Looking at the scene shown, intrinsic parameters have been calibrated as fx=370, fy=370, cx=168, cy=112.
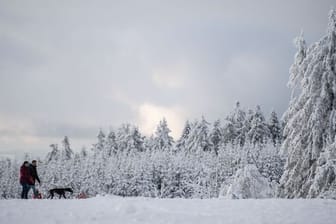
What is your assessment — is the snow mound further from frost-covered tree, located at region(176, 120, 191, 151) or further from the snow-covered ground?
frost-covered tree, located at region(176, 120, 191, 151)

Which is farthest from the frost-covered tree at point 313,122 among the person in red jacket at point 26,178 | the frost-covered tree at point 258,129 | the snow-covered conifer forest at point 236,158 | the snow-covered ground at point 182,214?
the frost-covered tree at point 258,129

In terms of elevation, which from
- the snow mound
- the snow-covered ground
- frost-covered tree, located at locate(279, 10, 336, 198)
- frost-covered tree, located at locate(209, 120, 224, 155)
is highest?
frost-covered tree, located at locate(209, 120, 224, 155)

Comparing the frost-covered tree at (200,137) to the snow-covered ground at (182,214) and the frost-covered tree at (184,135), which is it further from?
the snow-covered ground at (182,214)

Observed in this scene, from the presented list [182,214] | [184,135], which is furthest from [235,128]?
[182,214]

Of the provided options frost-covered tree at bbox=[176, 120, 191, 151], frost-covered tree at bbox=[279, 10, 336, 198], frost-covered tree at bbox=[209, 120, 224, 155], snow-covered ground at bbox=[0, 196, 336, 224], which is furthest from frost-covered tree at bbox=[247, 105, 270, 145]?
snow-covered ground at bbox=[0, 196, 336, 224]

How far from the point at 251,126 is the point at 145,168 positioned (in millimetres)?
35319

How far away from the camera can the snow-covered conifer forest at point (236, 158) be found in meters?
23.7

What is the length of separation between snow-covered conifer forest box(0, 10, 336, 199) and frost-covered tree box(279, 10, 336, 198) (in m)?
0.06

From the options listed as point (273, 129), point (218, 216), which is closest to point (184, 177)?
point (218, 216)

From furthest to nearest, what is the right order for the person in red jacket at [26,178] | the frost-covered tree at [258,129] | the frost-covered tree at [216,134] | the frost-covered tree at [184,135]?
the frost-covered tree at [184,135] → the frost-covered tree at [216,134] → the frost-covered tree at [258,129] → the person in red jacket at [26,178]

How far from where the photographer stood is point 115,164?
49.3 m

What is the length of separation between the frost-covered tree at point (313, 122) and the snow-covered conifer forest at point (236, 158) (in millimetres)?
60

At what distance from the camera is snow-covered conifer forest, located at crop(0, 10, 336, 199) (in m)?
23.7

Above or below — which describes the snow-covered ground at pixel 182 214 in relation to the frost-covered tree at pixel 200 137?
below
